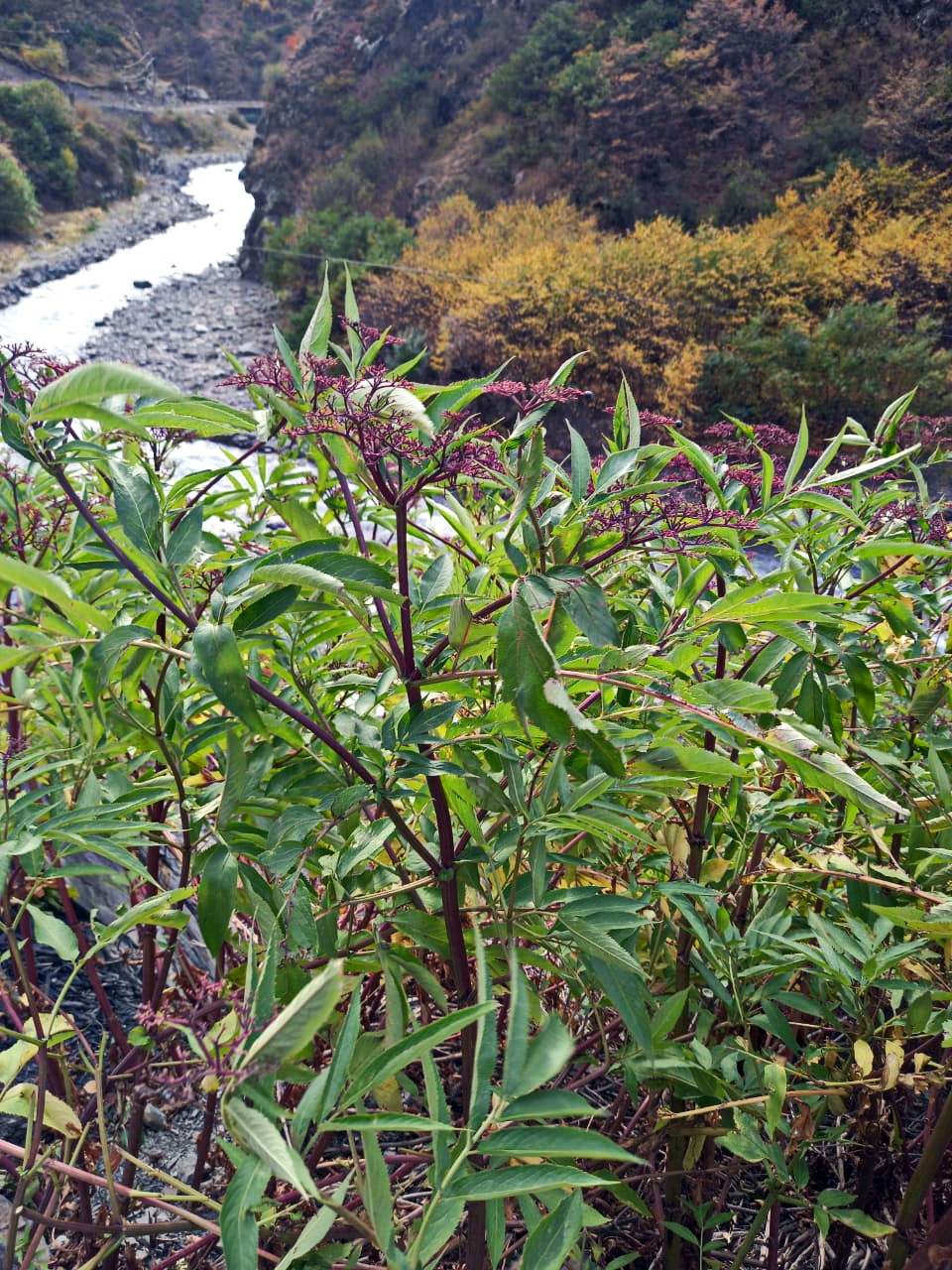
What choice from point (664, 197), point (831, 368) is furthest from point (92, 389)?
point (664, 197)

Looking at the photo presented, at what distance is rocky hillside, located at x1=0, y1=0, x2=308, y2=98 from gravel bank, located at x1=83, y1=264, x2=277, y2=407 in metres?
7.73

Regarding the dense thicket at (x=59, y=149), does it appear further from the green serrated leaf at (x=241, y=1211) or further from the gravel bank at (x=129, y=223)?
the green serrated leaf at (x=241, y=1211)

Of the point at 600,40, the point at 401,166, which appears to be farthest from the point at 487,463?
the point at 401,166

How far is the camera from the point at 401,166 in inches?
395

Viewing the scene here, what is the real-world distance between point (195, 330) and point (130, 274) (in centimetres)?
247

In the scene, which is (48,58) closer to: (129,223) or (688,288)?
(129,223)

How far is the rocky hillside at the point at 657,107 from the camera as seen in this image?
22.9ft

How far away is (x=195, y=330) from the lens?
804cm

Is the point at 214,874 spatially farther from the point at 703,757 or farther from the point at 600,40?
the point at 600,40

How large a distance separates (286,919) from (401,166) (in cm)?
1120

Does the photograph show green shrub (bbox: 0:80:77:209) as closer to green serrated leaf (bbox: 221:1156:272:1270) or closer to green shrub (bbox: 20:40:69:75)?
green shrub (bbox: 20:40:69:75)

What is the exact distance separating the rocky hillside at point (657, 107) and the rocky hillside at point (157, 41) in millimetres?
8187

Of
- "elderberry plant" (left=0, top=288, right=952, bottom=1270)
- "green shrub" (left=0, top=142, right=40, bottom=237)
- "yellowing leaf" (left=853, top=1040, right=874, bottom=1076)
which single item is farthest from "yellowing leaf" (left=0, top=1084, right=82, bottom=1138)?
"green shrub" (left=0, top=142, right=40, bottom=237)

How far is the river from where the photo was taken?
7.25 metres
